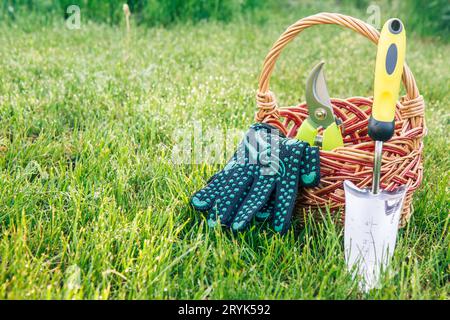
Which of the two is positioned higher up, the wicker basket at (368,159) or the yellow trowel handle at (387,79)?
the yellow trowel handle at (387,79)

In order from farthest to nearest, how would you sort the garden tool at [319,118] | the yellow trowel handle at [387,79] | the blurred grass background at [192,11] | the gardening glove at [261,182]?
the blurred grass background at [192,11]
the garden tool at [319,118]
the gardening glove at [261,182]
the yellow trowel handle at [387,79]

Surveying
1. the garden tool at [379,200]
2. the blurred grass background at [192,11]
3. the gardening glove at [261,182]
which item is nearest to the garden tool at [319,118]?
the gardening glove at [261,182]

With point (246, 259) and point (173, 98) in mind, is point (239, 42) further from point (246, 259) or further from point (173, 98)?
point (246, 259)

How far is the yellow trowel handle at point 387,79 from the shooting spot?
1528mm

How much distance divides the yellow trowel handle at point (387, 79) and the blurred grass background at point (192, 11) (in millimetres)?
3303

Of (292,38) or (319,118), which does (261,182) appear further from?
(292,38)

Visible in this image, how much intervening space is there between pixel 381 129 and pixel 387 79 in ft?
0.44

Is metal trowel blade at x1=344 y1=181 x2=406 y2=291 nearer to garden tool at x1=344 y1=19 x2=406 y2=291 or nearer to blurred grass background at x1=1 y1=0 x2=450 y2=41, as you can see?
garden tool at x1=344 y1=19 x2=406 y2=291

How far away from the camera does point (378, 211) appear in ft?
5.14

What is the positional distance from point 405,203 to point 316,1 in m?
4.45

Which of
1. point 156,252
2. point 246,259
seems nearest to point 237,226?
point 246,259

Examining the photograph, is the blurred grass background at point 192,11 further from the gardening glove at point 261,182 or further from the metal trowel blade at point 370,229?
the metal trowel blade at point 370,229
